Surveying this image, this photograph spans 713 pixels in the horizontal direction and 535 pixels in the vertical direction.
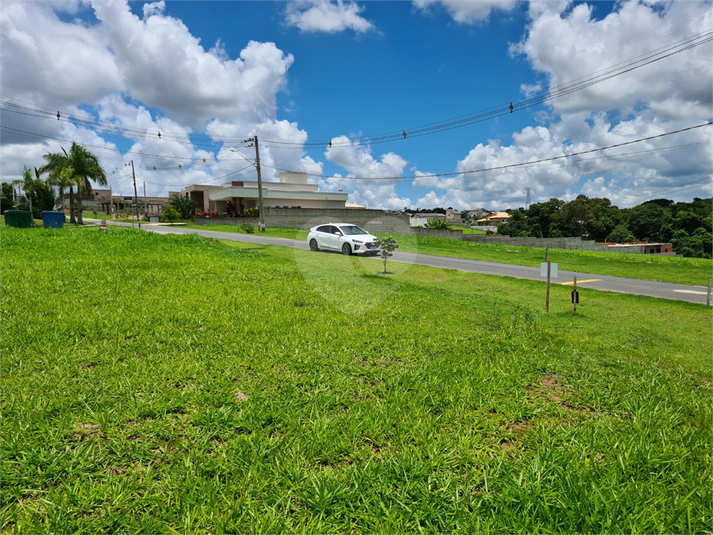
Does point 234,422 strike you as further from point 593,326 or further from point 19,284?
point 593,326

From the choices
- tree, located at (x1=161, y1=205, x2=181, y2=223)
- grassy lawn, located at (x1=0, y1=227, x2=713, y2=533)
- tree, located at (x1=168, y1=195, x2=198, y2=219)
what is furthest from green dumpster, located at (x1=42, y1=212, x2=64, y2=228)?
tree, located at (x1=168, y1=195, x2=198, y2=219)

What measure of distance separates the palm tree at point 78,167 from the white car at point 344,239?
31.7 metres

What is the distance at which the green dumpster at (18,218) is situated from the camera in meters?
20.0

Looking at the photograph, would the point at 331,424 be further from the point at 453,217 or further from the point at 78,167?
the point at 453,217

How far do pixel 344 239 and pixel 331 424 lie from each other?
15.6 m

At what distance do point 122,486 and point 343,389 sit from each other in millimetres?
1816

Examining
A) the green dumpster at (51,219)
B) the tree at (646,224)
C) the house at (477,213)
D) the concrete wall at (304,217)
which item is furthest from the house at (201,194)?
the house at (477,213)

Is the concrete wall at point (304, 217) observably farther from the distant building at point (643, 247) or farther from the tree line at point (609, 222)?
the tree line at point (609, 222)

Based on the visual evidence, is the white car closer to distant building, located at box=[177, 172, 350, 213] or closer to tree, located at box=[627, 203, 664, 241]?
distant building, located at box=[177, 172, 350, 213]

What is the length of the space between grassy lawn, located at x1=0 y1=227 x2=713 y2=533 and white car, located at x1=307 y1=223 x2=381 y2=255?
11.8 meters

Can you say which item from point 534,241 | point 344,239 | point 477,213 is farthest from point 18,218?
point 477,213

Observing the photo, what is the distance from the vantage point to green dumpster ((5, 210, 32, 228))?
20.0 m

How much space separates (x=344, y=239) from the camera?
18406 millimetres

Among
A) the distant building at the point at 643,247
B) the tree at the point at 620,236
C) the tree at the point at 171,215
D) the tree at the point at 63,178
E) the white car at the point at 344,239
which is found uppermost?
the tree at the point at 63,178
